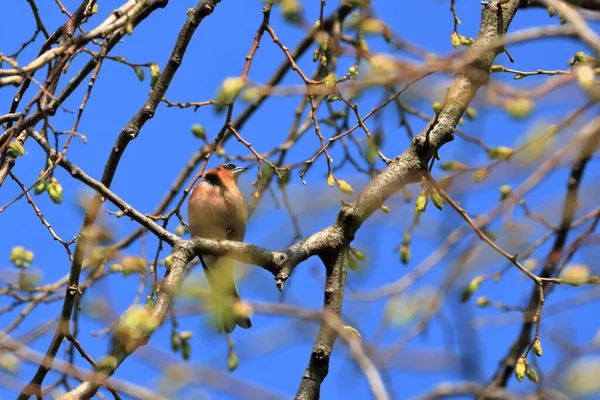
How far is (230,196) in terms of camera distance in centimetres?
804

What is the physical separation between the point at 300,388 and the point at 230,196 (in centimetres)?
397

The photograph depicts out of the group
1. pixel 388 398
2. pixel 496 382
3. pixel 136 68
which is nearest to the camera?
pixel 388 398

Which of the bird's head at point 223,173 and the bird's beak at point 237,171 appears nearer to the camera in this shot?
the bird's head at point 223,173

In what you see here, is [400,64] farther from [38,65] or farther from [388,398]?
[38,65]

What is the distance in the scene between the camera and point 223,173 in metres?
9.14

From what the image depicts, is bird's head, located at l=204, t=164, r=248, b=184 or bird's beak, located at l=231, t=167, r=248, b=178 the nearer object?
bird's head, located at l=204, t=164, r=248, b=184

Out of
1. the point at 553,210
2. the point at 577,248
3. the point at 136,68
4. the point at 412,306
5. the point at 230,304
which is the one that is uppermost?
the point at 136,68

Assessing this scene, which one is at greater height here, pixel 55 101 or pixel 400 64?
pixel 55 101

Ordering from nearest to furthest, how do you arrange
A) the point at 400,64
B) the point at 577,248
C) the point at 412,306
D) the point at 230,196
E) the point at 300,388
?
the point at 400,64 < the point at 412,306 < the point at 300,388 < the point at 577,248 < the point at 230,196

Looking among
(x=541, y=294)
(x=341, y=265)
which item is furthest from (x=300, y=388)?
(x=541, y=294)

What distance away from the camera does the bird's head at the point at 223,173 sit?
8.41 metres

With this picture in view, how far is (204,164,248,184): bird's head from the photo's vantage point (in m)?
8.41

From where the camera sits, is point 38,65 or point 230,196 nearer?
point 38,65

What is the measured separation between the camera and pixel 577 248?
4.56 m
